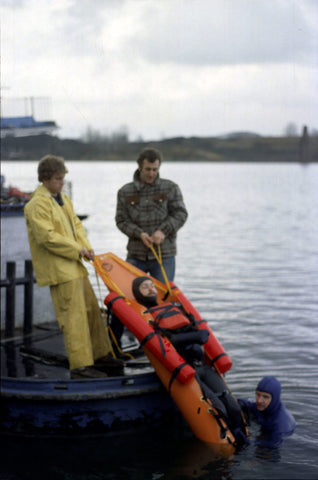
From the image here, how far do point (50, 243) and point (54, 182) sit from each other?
60 centimetres

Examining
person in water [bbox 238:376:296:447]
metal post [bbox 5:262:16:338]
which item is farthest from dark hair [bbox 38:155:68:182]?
person in water [bbox 238:376:296:447]

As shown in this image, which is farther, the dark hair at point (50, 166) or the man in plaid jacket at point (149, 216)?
the man in plaid jacket at point (149, 216)

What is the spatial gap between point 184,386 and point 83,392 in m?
0.98

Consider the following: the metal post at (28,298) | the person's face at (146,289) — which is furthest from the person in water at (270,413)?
the metal post at (28,298)

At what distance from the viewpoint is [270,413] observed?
699cm

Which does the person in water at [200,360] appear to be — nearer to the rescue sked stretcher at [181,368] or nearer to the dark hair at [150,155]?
the rescue sked stretcher at [181,368]

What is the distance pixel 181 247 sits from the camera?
86.8ft

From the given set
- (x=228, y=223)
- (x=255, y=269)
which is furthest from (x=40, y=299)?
(x=228, y=223)

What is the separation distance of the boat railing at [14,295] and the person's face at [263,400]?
3414 mm

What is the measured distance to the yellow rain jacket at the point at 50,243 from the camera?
6703 millimetres

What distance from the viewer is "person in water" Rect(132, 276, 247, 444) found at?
6.54 metres

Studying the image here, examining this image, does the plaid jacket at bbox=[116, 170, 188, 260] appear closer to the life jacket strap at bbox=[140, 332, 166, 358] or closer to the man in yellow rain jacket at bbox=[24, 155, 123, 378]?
the man in yellow rain jacket at bbox=[24, 155, 123, 378]

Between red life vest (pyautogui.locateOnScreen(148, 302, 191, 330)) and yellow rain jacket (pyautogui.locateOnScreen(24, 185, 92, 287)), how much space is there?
841 mm

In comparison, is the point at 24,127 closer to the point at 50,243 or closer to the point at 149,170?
→ the point at 149,170
